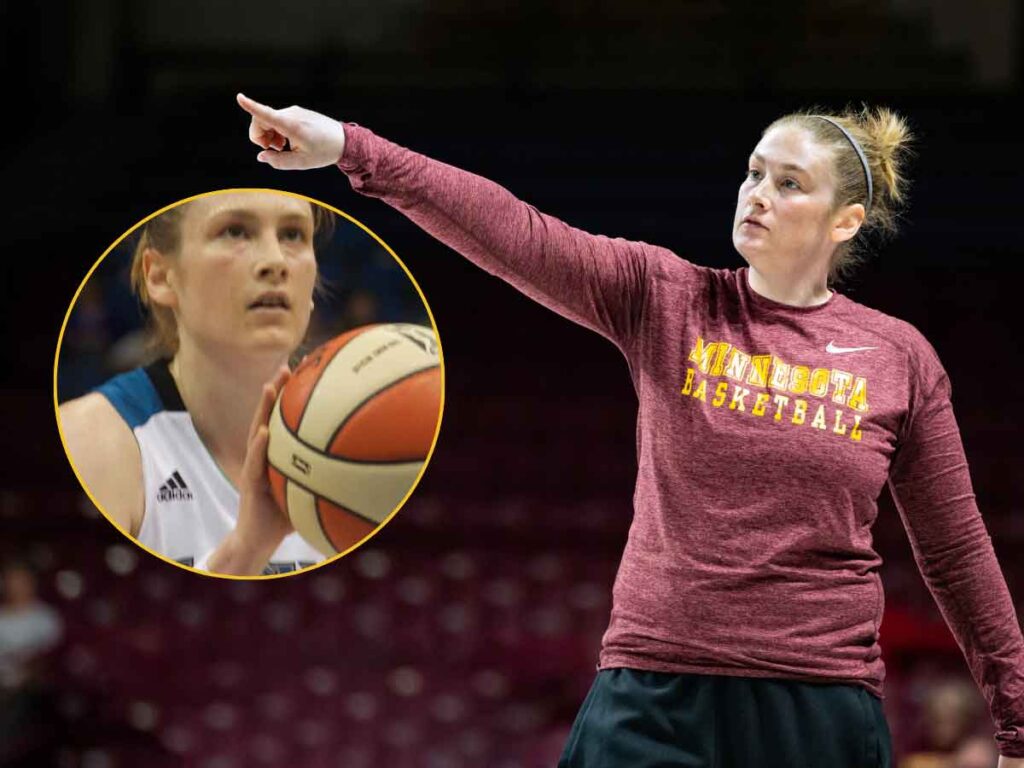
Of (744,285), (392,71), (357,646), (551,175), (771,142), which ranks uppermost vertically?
(392,71)

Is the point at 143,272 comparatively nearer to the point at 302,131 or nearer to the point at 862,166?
the point at 302,131

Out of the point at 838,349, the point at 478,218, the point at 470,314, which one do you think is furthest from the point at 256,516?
the point at 470,314

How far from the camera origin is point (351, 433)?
200 centimetres

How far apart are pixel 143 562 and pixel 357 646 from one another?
981 mm

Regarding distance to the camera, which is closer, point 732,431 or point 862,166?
point 732,431

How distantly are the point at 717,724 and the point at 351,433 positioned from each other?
0.61 metres

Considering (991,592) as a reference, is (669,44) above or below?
above

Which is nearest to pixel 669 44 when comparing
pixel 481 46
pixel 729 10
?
pixel 729 10

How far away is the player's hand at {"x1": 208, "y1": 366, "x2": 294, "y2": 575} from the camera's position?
200 centimetres

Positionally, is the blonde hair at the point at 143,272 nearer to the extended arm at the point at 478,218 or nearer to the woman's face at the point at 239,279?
the woman's face at the point at 239,279

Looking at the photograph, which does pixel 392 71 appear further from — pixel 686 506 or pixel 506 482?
pixel 686 506

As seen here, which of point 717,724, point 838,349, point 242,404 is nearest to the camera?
point 717,724

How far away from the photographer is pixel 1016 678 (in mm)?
1995

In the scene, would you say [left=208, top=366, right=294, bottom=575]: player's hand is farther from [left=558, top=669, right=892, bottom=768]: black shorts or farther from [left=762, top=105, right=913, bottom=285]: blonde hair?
[left=762, top=105, right=913, bottom=285]: blonde hair
